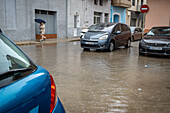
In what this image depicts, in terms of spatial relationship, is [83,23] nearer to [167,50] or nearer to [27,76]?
[167,50]

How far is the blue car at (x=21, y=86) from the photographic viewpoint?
4.68ft

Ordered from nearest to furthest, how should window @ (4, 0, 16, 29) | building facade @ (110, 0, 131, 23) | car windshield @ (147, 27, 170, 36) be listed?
car windshield @ (147, 27, 170, 36)
window @ (4, 0, 16, 29)
building facade @ (110, 0, 131, 23)

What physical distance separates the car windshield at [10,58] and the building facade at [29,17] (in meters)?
14.5

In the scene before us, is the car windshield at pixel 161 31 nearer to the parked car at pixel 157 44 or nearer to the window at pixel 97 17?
the parked car at pixel 157 44

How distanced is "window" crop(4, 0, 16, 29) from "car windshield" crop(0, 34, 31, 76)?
14902 millimetres

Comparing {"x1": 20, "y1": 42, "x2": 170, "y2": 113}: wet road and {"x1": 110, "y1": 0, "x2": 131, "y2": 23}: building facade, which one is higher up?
{"x1": 110, "y1": 0, "x2": 131, "y2": 23}: building facade

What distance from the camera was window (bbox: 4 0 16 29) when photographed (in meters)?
15.7

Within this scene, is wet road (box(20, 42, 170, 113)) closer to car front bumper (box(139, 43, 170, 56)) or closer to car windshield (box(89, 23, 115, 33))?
car front bumper (box(139, 43, 170, 56))

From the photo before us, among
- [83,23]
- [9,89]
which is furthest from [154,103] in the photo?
[83,23]

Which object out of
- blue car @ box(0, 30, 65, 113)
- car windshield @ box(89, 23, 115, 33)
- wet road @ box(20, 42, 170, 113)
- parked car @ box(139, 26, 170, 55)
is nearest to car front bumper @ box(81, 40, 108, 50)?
car windshield @ box(89, 23, 115, 33)

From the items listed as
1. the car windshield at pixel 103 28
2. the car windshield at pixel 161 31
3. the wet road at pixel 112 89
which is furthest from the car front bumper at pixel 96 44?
the wet road at pixel 112 89

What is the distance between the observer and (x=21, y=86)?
158cm

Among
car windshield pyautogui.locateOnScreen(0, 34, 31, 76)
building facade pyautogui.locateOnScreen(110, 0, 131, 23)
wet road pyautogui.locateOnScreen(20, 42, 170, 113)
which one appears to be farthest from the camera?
building facade pyautogui.locateOnScreen(110, 0, 131, 23)

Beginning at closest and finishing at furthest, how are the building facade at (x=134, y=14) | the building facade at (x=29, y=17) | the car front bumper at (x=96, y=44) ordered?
the car front bumper at (x=96, y=44), the building facade at (x=29, y=17), the building facade at (x=134, y=14)
